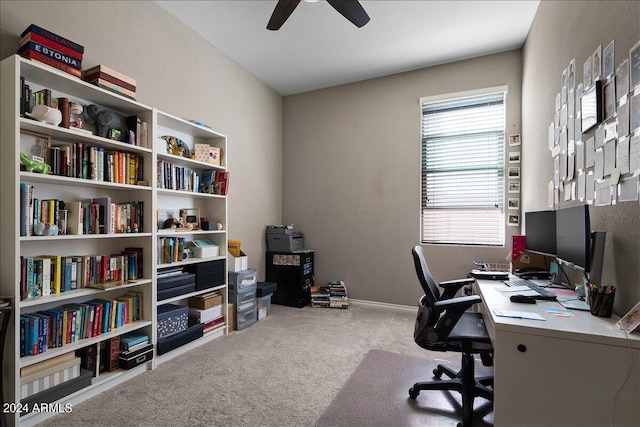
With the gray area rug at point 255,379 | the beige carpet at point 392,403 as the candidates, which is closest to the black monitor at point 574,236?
the beige carpet at point 392,403

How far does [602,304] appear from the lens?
1.40 m

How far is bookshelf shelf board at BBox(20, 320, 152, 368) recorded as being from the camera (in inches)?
67.6

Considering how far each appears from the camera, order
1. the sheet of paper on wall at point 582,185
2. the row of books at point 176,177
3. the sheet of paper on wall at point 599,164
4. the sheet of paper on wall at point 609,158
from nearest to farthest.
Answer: the sheet of paper on wall at point 609,158
the sheet of paper on wall at point 599,164
the sheet of paper on wall at point 582,185
the row of books at point 176,177

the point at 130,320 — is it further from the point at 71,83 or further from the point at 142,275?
the point at 71,83

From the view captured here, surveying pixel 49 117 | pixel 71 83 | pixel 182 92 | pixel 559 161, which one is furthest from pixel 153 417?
pixel 559 161

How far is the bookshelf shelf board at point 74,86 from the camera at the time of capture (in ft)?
5.92

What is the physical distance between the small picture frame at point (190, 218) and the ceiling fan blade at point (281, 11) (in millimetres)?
1806

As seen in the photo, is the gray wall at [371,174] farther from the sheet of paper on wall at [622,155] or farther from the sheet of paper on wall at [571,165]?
the sheet of paper on wall at [622,155]

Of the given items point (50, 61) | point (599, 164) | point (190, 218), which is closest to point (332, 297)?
point (190, 218)

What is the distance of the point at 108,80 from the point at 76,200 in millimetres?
869

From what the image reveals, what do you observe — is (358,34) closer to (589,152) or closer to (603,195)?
(589,152)

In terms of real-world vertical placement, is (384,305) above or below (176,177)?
below

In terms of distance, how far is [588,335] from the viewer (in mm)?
1185

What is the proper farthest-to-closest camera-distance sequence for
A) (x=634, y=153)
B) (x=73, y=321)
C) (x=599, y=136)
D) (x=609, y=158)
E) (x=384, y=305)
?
1. (x=384, y=305)
2. (x=73, y=321)
3. (x=599, y=136)
4. (x=609, y=158)
5. (x=634, y=153)
